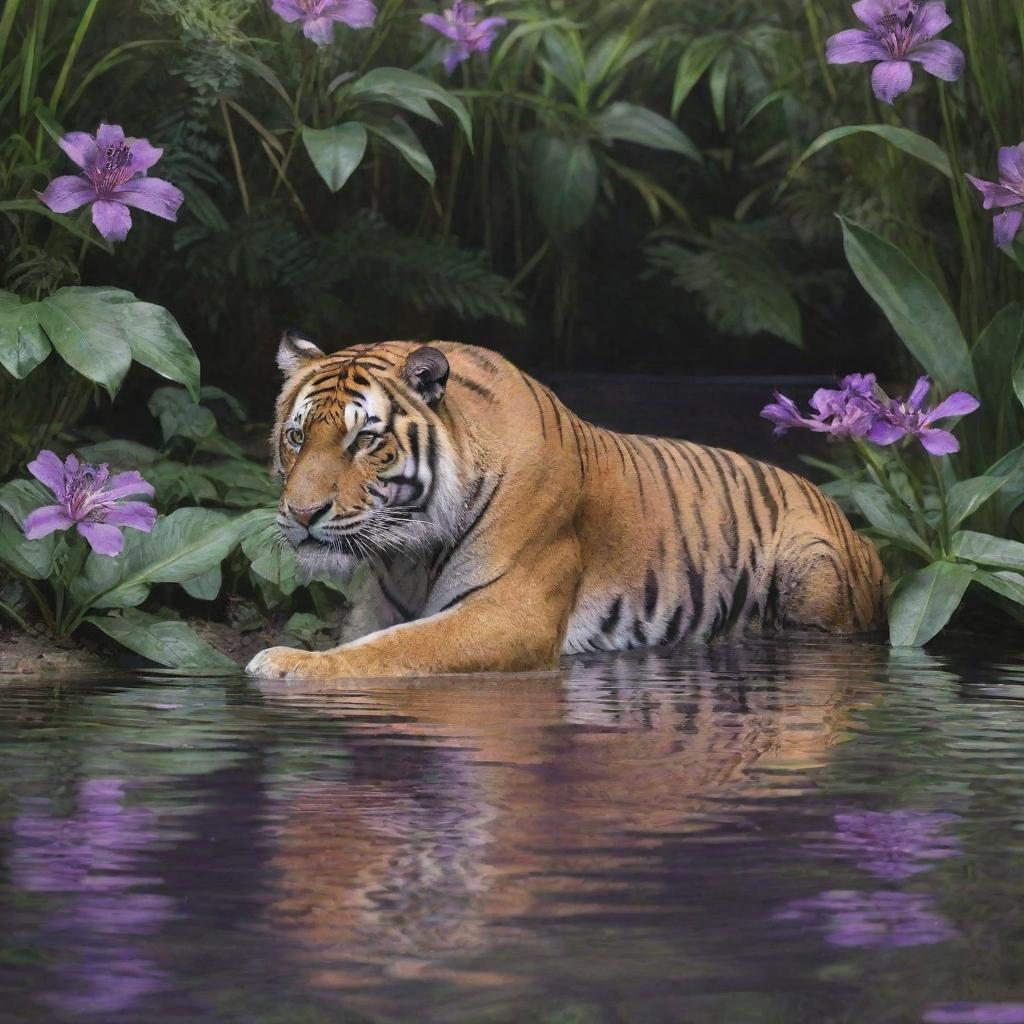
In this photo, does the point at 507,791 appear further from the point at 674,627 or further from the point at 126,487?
the point at 674,627

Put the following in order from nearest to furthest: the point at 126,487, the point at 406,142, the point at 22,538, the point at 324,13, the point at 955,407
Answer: the point at 126,487, the point at 22,538, the point at 955,407, the point at 324,13, the point at 406,142

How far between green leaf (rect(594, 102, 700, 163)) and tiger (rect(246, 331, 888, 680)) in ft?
7.57

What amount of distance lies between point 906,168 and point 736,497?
1.49 m

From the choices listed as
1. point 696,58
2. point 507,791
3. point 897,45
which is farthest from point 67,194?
point 696,58

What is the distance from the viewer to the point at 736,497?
546 centimetres

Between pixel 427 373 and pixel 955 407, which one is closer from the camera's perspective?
pixel 427 373

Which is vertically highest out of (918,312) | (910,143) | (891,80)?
(891,80)

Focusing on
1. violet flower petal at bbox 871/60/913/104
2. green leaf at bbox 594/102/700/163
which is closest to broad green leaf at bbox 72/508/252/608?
violet flower petal at bbox 871/60/913/104

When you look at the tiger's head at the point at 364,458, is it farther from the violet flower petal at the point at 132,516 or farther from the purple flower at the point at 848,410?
the purple flower at the point at 848,410

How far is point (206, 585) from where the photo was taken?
475cm

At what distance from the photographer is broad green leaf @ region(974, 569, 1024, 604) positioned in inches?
191

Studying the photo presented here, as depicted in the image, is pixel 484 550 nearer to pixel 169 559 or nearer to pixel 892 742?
pixel 169 559

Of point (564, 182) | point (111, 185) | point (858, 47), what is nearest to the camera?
point (111, 185)

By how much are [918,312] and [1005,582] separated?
2.90 ft
